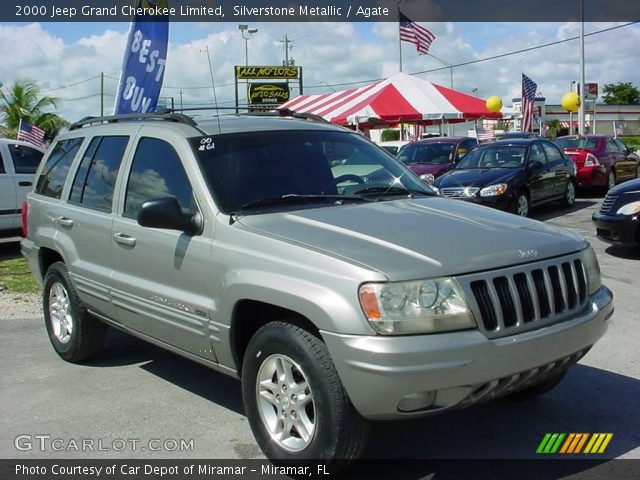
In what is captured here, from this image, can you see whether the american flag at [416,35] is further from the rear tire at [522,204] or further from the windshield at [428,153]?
the rear tire at [522,204]

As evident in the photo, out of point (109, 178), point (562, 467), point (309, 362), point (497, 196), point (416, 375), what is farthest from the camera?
point (497, 196)

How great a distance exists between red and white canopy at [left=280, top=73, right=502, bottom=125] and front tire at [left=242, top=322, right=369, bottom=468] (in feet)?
63.5

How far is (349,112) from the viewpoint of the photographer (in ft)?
75.1

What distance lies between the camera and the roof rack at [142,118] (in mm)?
4645

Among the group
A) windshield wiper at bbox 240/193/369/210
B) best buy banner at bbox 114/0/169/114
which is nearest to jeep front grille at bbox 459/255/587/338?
windshield wiper at bbox 240/193/369/210

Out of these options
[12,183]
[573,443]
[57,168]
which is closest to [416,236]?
[573,443]

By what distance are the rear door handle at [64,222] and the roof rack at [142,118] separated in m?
0.86

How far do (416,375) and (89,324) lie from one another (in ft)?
10.9

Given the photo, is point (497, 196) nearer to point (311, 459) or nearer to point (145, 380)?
point (145, 380)

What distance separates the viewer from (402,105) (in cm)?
2334

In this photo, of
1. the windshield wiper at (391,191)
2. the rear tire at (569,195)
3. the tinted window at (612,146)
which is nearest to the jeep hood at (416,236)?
the windshield wiper at (391,191)

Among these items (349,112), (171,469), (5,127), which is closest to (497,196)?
(171,469)

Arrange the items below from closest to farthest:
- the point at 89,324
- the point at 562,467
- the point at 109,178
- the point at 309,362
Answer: the point at 309,362 < the point at 562,467 < the point at 109,178 < the point at 89,324

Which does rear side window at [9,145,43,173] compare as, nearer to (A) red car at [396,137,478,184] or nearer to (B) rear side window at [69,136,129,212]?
(B) rear side window at [69,136,129,212]
